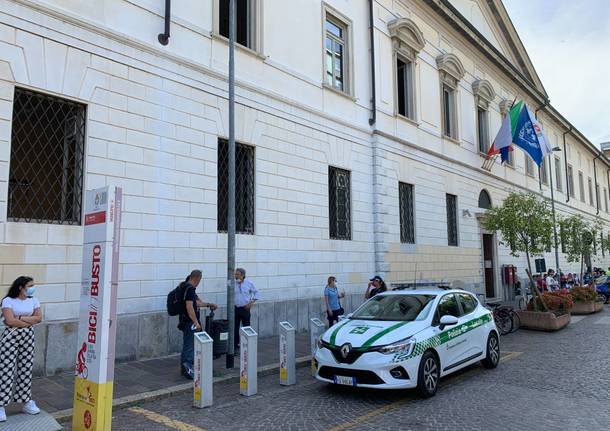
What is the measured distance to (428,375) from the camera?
23.9 feet

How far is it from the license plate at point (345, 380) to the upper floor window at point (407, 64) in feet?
41.3

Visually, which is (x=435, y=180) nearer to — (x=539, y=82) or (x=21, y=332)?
(x=21, y=332)

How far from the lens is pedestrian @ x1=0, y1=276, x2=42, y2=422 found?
607 cm

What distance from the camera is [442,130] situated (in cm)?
2036

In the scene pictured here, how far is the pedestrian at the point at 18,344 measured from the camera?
607 cm

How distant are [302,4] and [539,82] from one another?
24151mm

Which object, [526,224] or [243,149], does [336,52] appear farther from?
[526,224]

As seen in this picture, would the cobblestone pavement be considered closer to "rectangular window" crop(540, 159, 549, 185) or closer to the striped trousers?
the striped trousers

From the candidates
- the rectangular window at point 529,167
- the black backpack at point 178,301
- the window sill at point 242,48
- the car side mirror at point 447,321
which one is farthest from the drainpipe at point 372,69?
the rectangular window at point 529,167

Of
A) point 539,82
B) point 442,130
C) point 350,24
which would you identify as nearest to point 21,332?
point 350,24

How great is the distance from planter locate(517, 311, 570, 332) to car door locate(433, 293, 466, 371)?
7.12 m

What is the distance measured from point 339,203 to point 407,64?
22.9ft

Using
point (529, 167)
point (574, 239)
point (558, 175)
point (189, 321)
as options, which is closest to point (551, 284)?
point (574, 239)

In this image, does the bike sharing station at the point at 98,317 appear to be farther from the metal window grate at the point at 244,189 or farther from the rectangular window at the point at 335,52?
the rectangular window at the point at 335,52
